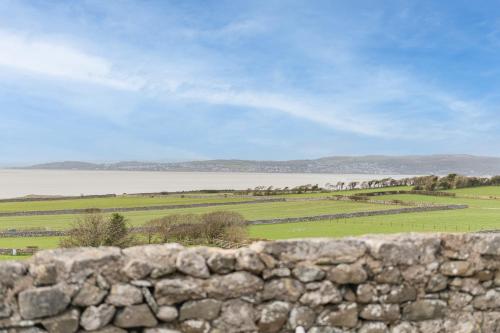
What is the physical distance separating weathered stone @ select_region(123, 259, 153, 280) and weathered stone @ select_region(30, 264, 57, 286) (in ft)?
2.09

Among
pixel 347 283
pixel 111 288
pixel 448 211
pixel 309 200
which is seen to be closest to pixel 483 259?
pixel 347 283

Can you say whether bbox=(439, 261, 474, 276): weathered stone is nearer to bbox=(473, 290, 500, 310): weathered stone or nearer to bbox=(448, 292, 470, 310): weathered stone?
bbox=(448, 292, 470, 310): weathered stone

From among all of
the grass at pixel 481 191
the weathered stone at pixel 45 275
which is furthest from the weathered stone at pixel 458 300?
the grass at pixel 481 191

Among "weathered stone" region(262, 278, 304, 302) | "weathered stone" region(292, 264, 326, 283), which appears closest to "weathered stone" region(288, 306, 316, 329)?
"weathered stone" region(262, 278, 304, 302)

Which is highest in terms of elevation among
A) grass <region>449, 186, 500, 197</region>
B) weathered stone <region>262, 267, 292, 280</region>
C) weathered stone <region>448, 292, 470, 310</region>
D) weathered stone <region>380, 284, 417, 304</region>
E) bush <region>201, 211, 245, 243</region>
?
weathered stone <region>262, 267, 292, 280</region>

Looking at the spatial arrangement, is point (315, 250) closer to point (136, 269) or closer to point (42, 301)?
point (136, 269)

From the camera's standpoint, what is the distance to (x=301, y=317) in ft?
15.3

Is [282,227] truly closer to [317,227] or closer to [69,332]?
[317,227]

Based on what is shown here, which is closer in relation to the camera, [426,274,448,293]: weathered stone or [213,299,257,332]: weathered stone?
[213,299,257,332]: weathered stone

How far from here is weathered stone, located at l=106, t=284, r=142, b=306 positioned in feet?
14.0

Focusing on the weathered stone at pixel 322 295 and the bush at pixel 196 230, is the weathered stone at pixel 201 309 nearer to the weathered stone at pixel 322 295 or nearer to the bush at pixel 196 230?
the weathered stone at pixel 322 295

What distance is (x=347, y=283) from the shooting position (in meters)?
4.77

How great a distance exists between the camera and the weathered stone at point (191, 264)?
4.42 metres

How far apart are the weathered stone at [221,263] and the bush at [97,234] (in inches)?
874
